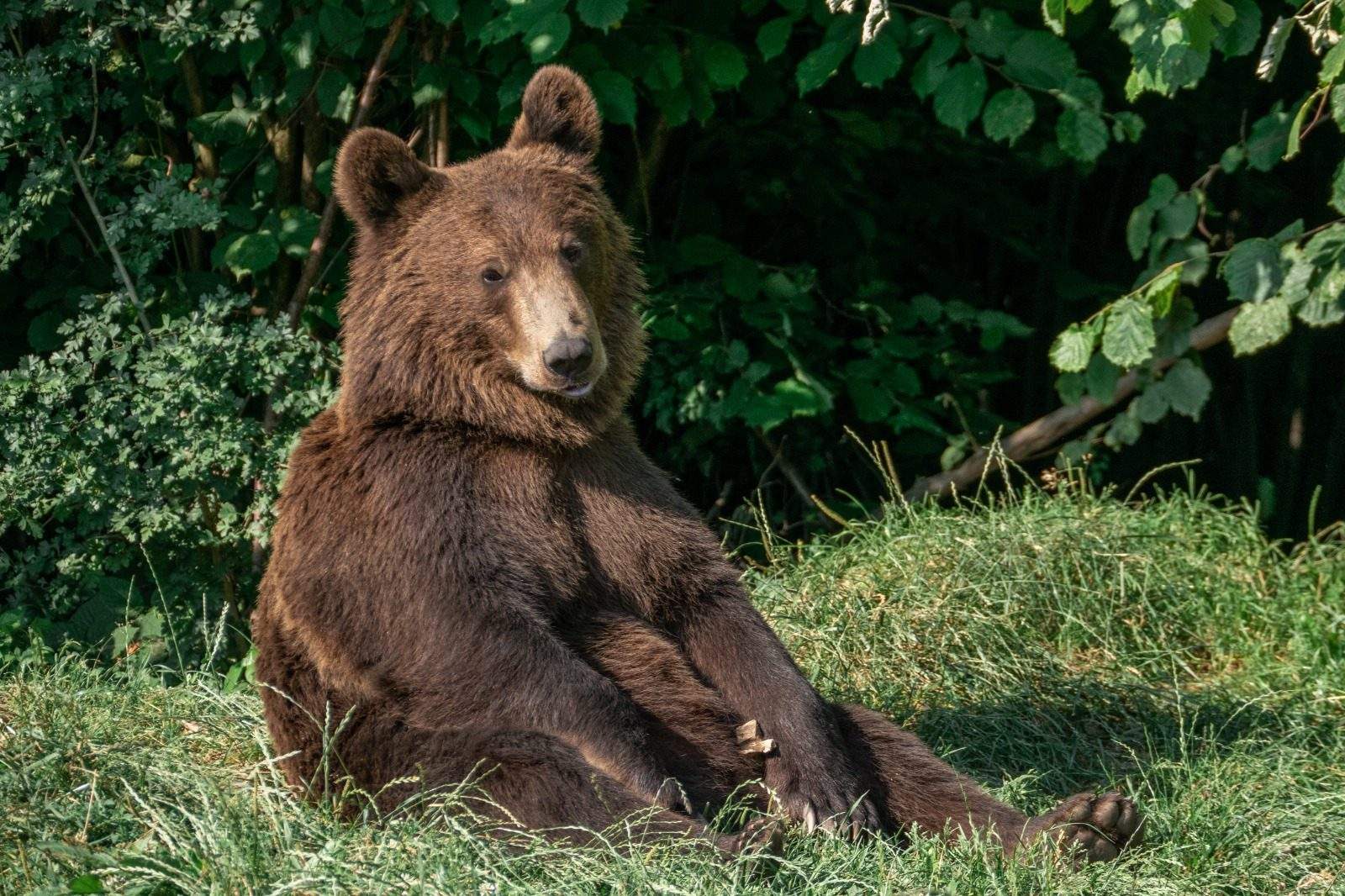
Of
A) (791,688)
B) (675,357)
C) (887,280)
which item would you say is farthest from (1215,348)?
(791,688)

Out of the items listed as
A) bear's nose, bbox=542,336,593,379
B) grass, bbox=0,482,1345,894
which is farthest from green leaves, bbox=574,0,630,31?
grass, bbox=0,482,1345,894

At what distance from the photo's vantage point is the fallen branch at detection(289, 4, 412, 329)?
643cm

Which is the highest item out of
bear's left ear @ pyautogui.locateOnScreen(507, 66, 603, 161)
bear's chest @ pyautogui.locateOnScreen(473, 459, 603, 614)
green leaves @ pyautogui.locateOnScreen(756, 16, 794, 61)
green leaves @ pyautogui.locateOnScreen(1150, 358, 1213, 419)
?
green leaves @ pyautogui.locateOnScreen(756, 16, 794, 61)

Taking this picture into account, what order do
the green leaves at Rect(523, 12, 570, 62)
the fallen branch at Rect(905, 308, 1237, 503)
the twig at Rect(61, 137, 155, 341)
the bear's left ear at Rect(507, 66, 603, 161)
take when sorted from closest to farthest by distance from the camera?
the bear's left ear at Rect(507, 66, 603, 161) → the green leaves at Rect(523, 12, 570, 62) → the twig at Rect(61, 137, 155, 341) → the fallen branch at Rect(905, 308, 1237, 503)

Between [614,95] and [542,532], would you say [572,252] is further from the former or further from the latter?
[614,95]

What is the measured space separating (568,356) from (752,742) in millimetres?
1162

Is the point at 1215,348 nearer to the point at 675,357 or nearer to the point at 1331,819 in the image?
the point at 675,357

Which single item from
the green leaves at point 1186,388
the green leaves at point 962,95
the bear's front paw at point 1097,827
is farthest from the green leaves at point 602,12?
the bear's front paw at point 1097,827

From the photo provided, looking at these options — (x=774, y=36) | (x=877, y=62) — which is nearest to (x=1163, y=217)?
(x=877, y=62)

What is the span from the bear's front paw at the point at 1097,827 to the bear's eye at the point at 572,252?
2001 mm

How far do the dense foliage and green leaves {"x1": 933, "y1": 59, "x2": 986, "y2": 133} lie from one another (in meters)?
0.01

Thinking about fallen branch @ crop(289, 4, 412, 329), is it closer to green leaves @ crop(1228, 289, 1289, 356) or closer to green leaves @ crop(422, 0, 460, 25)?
green leaves @ crop(422, 0, 460, 25)

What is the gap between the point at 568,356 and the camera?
4.07 meters

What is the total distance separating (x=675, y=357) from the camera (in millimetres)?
7379
